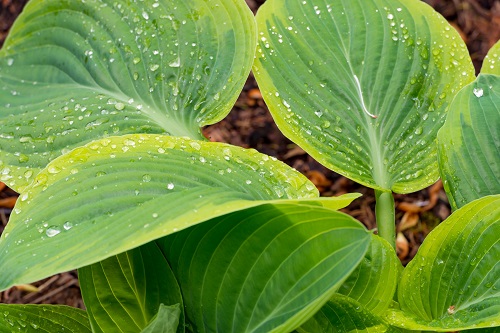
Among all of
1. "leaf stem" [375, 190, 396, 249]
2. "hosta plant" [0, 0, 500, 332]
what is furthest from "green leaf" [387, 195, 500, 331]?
"leaf stem" [375, 190, 396, 249]

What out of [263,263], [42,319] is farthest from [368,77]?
[42,319]

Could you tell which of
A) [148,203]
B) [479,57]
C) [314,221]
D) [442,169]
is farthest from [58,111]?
[479,57]

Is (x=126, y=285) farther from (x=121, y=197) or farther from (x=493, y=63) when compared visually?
(x=493, y=63)

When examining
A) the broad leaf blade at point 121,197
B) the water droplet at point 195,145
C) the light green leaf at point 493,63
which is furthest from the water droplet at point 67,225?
the light green leaf at point 493,63

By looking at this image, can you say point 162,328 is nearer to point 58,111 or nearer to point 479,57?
point 58,111

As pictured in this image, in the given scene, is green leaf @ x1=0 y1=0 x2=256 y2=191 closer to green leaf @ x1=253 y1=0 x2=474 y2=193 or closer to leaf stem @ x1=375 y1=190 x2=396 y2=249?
green leaf @ x1=253 y1=0 x2=474 y2=193
